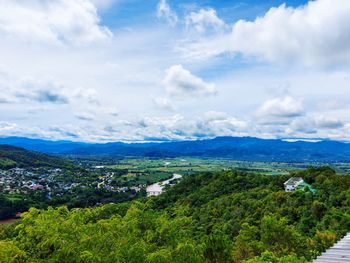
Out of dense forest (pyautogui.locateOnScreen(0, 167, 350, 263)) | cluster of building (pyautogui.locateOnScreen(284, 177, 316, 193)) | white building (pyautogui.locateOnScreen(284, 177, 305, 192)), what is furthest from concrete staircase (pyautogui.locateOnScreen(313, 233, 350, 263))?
white building (pyautogui.locateOnScreen(284, 177, 305, 192))

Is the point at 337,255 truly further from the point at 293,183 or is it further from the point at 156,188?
the point at 156,188

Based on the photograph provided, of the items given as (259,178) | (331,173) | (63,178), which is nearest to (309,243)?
(331,173)

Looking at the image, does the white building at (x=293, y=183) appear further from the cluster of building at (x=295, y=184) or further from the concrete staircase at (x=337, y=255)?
the concrete staircase at (x=337, y=255)

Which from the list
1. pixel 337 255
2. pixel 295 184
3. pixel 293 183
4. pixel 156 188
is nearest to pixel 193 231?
pixel 337 255

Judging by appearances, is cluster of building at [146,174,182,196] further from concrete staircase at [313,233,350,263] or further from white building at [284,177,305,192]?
concrete staircase at [313,233,350,263]

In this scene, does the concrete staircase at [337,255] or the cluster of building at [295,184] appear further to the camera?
the cluster of building at [295,184]

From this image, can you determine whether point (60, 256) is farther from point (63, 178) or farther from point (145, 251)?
point (63, 178)

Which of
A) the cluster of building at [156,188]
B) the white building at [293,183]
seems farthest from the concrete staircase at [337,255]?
the cluster of building at [156,188]
